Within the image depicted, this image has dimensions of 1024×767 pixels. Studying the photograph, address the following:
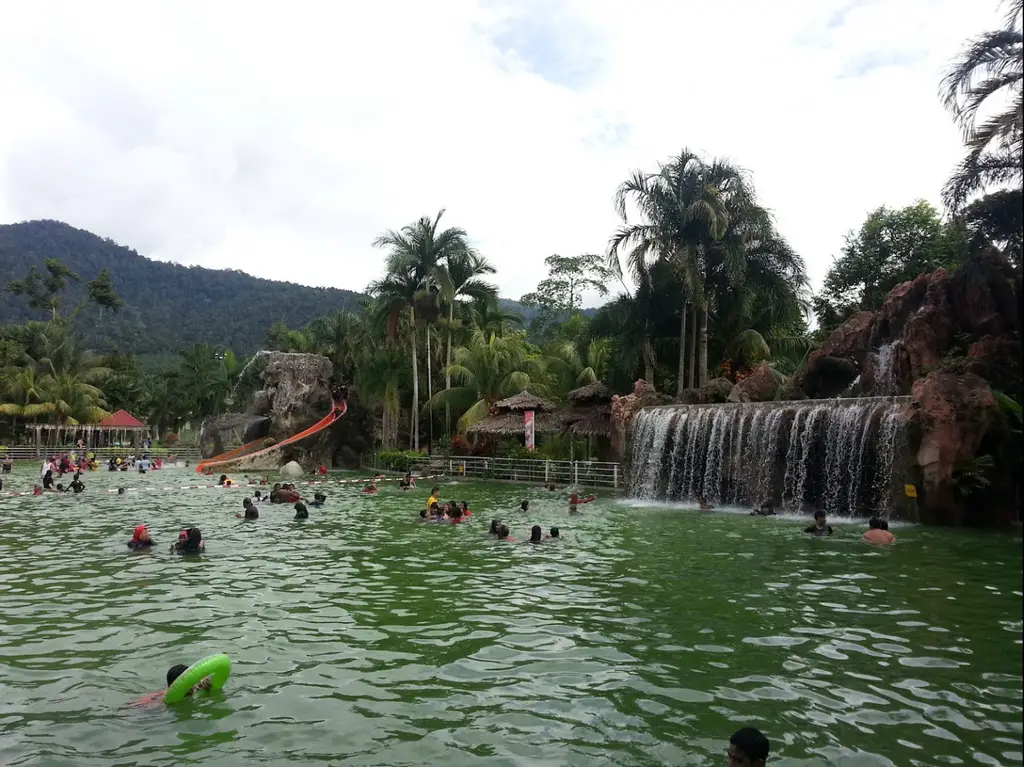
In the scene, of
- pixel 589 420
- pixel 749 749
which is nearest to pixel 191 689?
pixel 749 749

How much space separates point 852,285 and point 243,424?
4008 centimetres

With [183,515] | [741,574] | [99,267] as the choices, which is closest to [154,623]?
[741,574]

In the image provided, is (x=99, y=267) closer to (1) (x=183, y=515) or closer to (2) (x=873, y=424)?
(1) (x=183, y=515)

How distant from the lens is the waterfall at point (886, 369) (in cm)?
2577

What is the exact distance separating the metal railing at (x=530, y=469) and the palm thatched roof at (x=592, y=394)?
3.18m

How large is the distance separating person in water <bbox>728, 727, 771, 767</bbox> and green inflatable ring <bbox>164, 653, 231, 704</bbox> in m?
5.06

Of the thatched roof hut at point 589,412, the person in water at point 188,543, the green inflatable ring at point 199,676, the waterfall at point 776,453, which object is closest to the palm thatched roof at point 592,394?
the thatched roof hut at point 589,412

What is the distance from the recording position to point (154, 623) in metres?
10.2

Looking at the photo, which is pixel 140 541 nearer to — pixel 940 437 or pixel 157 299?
pixel 940 437

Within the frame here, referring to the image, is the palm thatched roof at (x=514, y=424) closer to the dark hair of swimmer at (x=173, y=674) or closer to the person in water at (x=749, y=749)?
the dark hair of swimmer at (x=173, y=674)

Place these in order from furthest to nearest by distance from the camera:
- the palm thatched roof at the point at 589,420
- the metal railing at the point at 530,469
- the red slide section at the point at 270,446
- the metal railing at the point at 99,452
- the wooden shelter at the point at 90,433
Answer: the wooden shelter at the point at 90,433 → the metal railing at the point at 99,452 → the red slide section at the point at 270,446 → the palm thatched roof at the point at 589,420 → the metal railing at the point at 530,469

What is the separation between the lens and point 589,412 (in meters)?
34.4

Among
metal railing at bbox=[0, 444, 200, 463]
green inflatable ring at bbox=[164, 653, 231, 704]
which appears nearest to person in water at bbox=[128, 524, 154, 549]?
green inflatable ring at bbox=[164, 653, 231, 704]

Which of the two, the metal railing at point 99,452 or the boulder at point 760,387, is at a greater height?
the boulder at point 760,387
